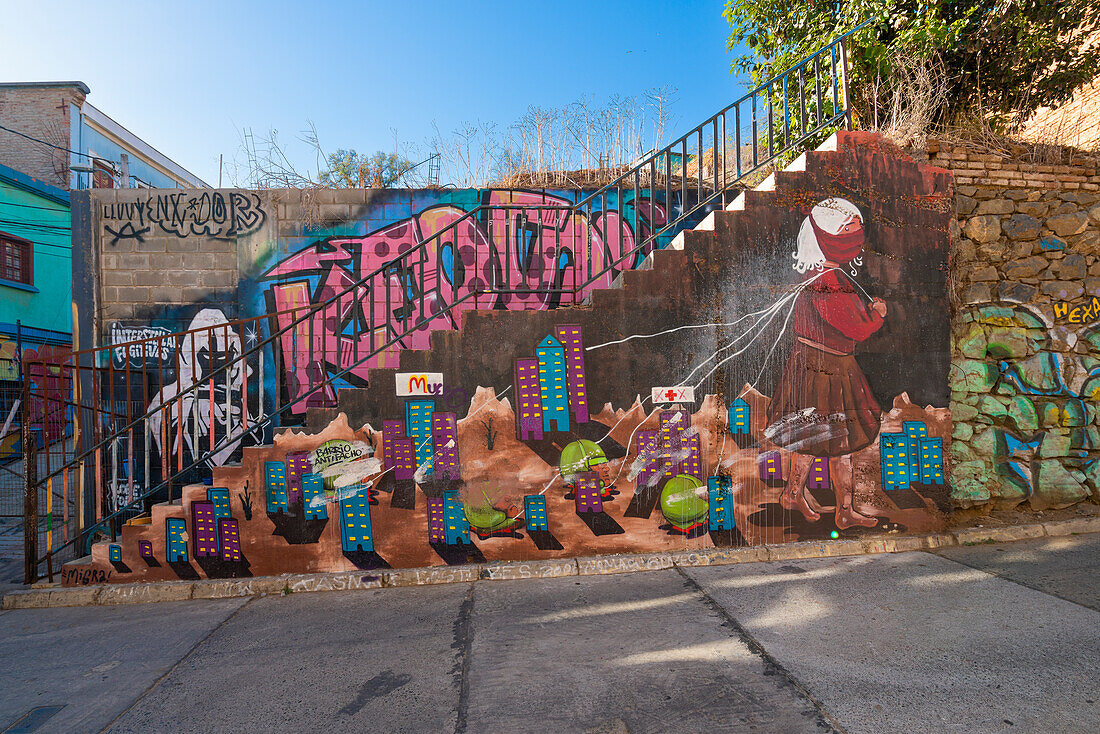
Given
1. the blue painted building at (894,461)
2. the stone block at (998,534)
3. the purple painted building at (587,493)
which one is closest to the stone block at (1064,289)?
the blue painted building at (894,461)

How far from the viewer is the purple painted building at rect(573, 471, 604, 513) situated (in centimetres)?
488

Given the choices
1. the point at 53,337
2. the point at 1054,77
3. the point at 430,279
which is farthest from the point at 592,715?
the point at 53,337

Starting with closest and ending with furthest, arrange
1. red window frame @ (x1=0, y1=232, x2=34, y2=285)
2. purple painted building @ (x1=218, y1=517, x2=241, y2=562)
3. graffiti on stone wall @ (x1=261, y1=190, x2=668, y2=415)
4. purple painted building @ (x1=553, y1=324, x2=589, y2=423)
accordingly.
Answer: purple painted building @ (x1=218, y1=517, x2=241, y2=562), purple painted building @ (x1=553, y1=324, x2=589, y2=423), graffiti on stone wall @ (x1=261, y1=190, x2=668, y2=415), red window frame @ (x1=0, y1=232, x2=34, y2=285)

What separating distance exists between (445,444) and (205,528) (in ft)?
7.23

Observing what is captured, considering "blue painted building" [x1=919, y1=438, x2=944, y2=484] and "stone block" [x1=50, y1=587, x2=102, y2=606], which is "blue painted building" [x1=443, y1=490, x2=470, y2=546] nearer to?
"stone block" [x1=50, y1=587, x2=102, y2=606]

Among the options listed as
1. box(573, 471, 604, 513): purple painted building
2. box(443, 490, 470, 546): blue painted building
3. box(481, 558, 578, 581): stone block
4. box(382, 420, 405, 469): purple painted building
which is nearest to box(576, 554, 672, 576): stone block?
box(481, 558, 578, 581): stone block

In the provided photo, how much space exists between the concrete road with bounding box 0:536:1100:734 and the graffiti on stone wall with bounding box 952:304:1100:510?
894 mm

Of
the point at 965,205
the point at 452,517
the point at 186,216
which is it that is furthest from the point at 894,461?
the point at 186,216

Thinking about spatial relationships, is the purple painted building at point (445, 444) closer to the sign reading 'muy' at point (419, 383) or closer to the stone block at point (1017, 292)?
the sign reading 'muy' at point (419, 383)

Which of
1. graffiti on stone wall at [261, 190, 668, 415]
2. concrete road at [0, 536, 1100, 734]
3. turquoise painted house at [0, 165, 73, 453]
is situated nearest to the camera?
concrete road at [0, 536, 1100, 734]

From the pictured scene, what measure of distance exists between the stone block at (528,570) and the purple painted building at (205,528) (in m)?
2.36

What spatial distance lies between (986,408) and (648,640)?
4364 millimetres

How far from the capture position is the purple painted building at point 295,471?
471cm

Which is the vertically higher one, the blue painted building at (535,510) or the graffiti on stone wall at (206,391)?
the graffiti on stone wall at (206,391)
